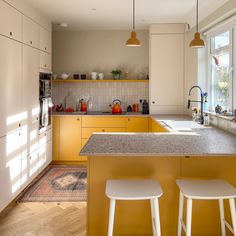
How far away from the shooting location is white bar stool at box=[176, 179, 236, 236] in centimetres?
207

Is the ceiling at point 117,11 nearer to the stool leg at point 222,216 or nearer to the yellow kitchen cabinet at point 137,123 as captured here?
the yellow kitchen cabinet at point 137,123

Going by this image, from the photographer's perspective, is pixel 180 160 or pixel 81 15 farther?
pixel 81 15

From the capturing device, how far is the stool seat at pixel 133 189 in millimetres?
2031

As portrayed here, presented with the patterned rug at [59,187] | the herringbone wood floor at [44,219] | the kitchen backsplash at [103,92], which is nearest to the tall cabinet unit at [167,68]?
the kitchen backsplash at [103,92]

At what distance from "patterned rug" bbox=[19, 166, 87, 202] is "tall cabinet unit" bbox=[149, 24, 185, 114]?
186 centimetres

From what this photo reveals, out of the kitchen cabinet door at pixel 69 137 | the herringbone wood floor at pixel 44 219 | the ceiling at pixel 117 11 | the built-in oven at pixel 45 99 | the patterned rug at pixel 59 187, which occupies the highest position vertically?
the ceiling at pixel 117 11

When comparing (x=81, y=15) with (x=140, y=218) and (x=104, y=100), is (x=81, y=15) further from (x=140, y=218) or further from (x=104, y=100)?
(x=140, y=218)

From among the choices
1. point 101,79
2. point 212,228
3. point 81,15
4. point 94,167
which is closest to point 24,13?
point 81,15

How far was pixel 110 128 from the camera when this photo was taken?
544 centimetres

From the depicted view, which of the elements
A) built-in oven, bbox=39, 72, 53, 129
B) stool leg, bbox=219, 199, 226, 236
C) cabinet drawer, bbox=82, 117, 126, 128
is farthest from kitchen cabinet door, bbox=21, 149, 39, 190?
stool leg, bbox=219, 199, 226, 236

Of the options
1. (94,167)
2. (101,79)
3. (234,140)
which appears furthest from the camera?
(101,79)

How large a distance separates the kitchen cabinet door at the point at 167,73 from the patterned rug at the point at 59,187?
6.02ft

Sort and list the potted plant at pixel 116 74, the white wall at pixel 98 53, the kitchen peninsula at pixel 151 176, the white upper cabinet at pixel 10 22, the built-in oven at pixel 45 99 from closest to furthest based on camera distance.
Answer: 1. the kitchen peninsula at pixel 151 176
2. the white upper cabinet at pixel 10 22
3. the built-in oven at pixel 45 99
4. the potted plant at pixel 116 74
5. the white wall at pixel 98 53

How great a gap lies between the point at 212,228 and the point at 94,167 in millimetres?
1106
